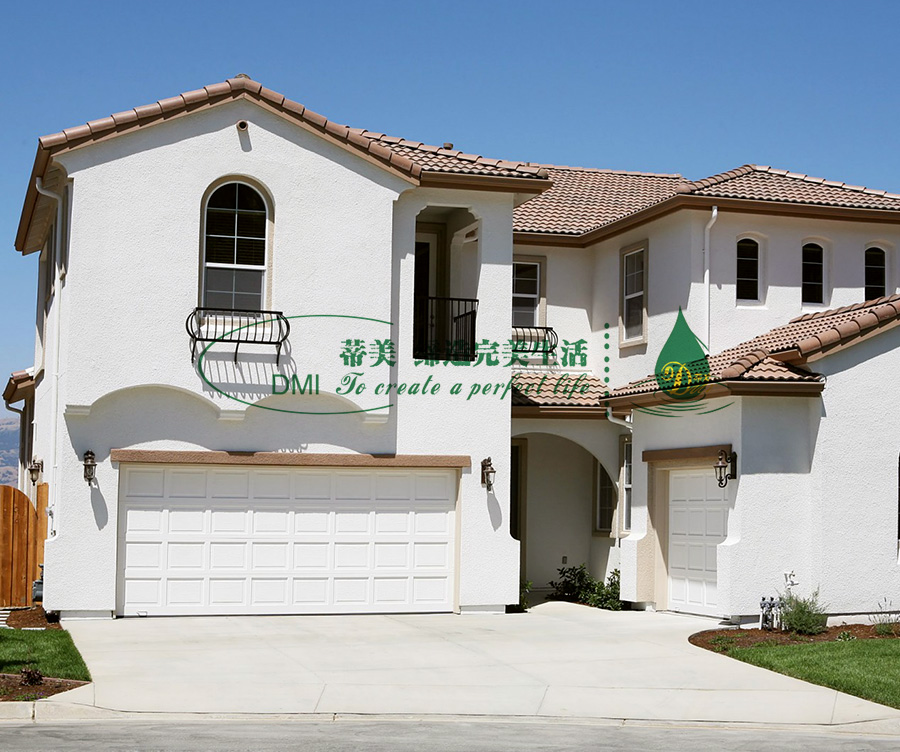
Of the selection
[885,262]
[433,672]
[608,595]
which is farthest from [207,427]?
[885,262]

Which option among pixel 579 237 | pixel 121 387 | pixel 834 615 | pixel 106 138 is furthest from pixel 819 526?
pixel 106 138

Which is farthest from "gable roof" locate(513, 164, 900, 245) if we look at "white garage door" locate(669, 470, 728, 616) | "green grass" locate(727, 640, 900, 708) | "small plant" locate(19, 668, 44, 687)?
"small plant" locate(19, 668, 44, 687)

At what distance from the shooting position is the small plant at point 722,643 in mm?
15719

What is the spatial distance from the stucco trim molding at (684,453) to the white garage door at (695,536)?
14.0 inches

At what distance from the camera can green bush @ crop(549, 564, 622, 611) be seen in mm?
21391

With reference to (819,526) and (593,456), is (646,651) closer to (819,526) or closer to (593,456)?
(819,526)

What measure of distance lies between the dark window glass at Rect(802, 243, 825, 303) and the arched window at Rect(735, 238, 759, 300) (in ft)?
3.44

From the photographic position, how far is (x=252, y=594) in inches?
742

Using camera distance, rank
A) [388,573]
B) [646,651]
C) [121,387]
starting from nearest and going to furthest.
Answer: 1. [646,651]
2. [121,387]
3. [388,573]

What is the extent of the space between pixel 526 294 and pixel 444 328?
3.02 meters

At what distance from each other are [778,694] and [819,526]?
5.83 meters

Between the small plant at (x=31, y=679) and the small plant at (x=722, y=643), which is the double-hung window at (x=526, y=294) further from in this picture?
the small plant at (x=31, y=679)

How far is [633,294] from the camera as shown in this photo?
2314 centimetres

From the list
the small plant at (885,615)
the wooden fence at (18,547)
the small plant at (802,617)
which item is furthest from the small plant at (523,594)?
the wooden fence at (18,547)
